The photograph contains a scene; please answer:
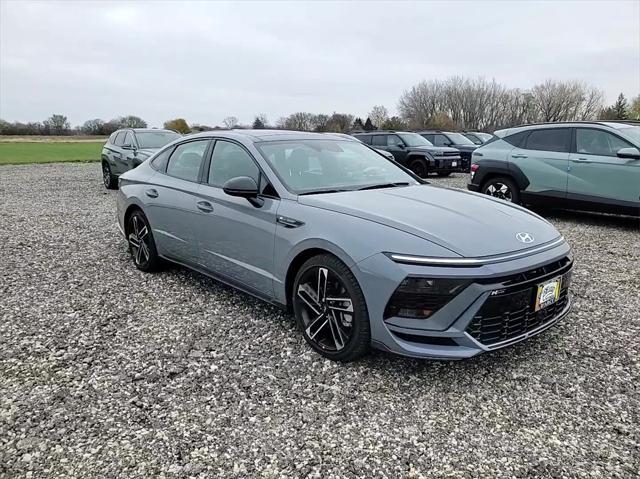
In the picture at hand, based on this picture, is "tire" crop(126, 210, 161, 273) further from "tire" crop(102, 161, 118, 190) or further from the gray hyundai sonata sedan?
"tire" crop(102, 161, 118, 190)

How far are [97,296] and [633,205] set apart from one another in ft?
23.5

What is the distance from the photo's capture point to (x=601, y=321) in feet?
12.4

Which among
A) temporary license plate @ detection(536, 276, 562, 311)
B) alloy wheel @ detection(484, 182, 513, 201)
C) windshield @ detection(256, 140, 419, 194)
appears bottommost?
temporary license plate @ detection(536, 276, 562, 311)

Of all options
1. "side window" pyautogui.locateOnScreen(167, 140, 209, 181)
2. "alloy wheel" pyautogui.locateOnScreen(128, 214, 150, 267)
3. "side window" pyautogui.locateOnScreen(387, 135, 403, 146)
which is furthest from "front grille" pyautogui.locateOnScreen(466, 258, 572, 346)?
"side window" pyautogui.locateOnScreen(387, 135, 403, 146)

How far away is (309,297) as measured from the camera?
125 inches

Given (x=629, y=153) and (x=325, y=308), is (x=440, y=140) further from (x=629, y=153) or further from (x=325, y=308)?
(x=325, y=308)

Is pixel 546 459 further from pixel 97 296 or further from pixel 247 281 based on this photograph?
pixel 97 296

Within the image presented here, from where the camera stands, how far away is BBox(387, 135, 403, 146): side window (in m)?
15.8

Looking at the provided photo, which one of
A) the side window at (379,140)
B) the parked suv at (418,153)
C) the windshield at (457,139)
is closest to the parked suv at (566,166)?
→ the parked suv at (418,153)

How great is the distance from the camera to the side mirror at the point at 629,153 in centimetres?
671

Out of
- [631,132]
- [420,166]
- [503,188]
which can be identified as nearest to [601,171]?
[631,132]

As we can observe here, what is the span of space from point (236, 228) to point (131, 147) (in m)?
8.30

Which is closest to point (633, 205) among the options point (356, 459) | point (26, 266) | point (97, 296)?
point (356, 459)

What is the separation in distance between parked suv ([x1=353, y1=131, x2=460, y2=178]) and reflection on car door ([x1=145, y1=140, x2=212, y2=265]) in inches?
449
